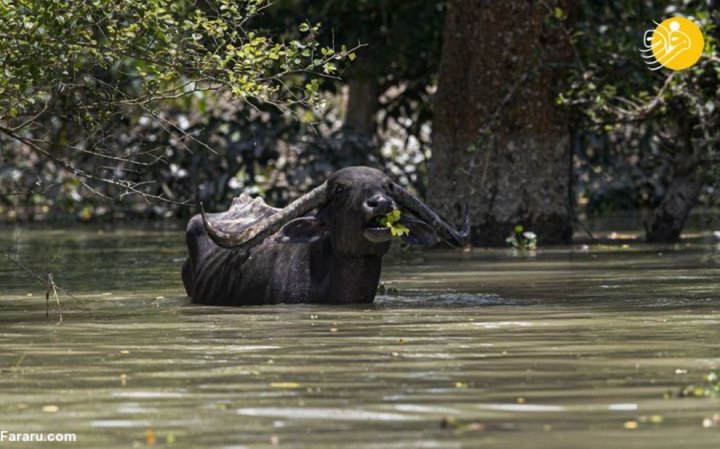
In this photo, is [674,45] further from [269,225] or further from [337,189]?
[269,225]

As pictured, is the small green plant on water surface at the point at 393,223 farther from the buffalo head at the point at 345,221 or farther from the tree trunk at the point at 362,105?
the tree trunk at the point at 362,105

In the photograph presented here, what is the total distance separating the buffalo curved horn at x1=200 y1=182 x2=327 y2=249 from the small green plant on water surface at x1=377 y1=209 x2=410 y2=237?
0.77m

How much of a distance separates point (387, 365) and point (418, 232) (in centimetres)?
400

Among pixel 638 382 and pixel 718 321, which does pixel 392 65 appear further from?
pixel 638 382

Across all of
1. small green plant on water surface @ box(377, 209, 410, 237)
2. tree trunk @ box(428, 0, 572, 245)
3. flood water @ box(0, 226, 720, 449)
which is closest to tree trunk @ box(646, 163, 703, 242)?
tree trunk @ box(428, 0, 572, 245)

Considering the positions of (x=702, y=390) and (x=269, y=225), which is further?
(x=269, y=225)

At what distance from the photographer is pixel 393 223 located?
11711 millimetres

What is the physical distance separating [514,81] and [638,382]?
11.5 m

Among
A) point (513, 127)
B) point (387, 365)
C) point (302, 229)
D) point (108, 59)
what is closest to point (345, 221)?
point (302, 229)

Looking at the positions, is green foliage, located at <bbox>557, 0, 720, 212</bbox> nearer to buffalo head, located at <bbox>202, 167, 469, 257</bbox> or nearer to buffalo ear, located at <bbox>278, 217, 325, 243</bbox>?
buffalo head, located at <bbox>202, 167, 469, 257</bbox>

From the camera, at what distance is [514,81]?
18.9 meters

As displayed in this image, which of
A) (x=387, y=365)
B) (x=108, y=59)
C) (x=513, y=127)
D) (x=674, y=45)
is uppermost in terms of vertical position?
(x=674, y=45)

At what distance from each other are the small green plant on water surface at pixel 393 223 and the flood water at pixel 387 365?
1.69ft

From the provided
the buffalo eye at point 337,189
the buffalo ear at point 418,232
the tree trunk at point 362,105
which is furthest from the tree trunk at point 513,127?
the tree trunk at point 362,105
